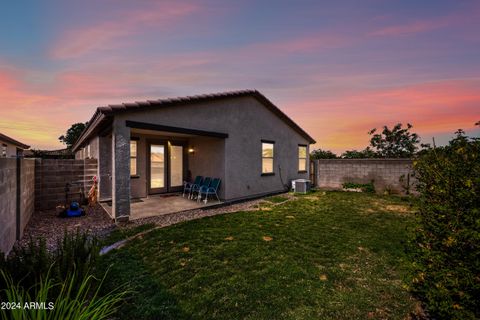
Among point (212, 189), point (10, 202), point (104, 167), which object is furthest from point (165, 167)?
point (10, 202)

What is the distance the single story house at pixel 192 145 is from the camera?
21.4ft

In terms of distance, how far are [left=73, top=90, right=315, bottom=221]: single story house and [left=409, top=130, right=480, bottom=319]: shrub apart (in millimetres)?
6871

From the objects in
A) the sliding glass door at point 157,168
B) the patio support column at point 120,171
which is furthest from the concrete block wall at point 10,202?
the sliding glass door at point 157,168

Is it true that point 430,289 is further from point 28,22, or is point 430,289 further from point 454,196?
point 28,22

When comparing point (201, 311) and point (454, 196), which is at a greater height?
point (454, 196)

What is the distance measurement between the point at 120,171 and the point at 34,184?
4462 mm

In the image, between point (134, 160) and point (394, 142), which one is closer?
point (134, 160)

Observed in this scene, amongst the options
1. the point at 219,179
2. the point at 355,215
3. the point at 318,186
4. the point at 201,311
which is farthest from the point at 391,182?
the point at 201,311

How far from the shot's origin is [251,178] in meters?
10.9

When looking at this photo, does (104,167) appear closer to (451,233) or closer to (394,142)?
(451,233)

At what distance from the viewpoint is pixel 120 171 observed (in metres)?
6.36

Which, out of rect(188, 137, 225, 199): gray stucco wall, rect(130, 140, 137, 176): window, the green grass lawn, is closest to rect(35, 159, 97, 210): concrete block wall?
rect(130, 140, 137, 176): window

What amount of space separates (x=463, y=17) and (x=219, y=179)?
9553mm

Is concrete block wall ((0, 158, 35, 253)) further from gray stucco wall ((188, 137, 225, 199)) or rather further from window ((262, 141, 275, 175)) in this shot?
window ((262, 141, 275, 175))
